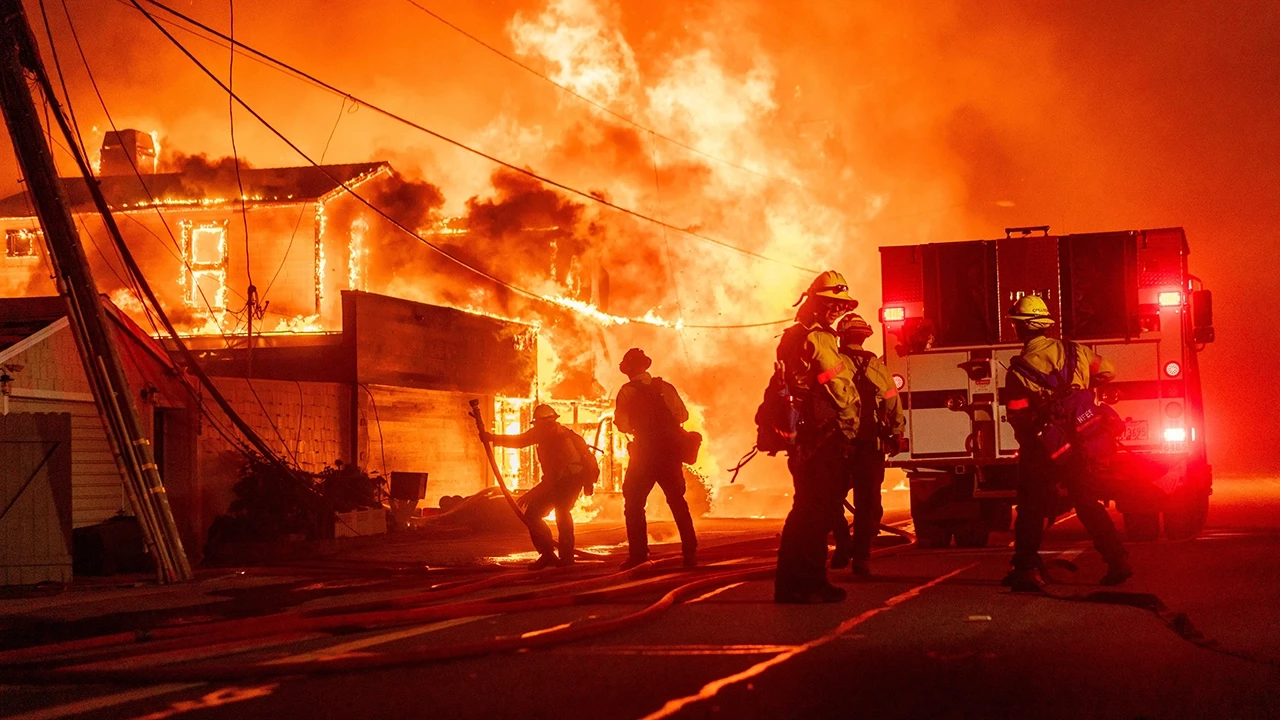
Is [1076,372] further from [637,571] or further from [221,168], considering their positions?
[221,168]

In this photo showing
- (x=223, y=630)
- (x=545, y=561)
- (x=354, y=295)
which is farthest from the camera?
(x=354, y=295)

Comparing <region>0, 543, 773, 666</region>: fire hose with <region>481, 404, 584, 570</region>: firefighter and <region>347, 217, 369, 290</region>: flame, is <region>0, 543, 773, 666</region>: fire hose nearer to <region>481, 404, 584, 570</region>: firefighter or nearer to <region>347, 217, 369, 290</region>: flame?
<region>481, 404, 584, 570</region>: firefighter

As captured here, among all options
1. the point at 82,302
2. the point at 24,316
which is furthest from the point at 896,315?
the point at 24,316

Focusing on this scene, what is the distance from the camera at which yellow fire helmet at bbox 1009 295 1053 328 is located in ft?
31.4

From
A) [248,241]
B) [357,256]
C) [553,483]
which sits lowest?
[553,483]

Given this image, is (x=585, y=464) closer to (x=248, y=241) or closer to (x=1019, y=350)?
(x=1019, y=350)

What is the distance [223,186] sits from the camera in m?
34.5

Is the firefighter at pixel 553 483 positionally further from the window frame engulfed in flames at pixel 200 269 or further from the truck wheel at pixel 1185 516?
the window frame engulfed in flames at pixel 200 269

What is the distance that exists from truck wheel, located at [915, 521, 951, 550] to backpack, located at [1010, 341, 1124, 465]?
5.26 m

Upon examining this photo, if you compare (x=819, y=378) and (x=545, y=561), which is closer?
(x=819, y=378)

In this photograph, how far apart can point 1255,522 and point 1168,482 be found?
4513 mm

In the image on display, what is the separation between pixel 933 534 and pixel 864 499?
4025 millimetres

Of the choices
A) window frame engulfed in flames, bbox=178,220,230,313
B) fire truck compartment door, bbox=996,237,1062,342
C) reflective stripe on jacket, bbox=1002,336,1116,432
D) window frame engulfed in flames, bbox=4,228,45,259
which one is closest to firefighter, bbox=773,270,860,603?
→ reflective stripe on jacket, bbox=1002,336,1116,432

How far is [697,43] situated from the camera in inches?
1460
